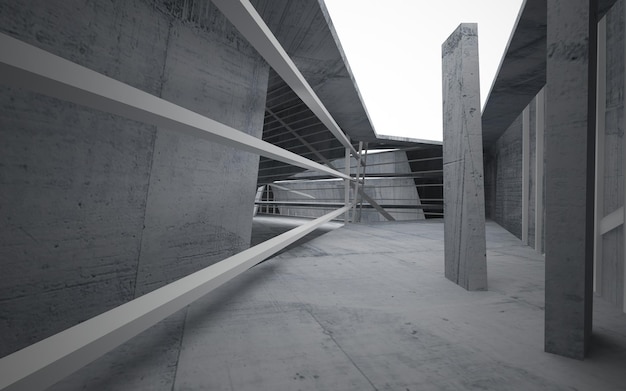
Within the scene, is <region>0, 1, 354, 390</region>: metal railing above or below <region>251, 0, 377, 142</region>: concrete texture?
below

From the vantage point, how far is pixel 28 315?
5.43ft

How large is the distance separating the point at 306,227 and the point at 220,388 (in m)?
2.32

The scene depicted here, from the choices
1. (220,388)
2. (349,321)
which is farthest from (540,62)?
(220,388)

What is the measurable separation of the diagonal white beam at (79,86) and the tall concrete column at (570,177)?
1.84m

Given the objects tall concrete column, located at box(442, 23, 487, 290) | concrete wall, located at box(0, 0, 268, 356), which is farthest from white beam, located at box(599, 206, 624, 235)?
concrete wall, located at box(0, 0, 268, 356)

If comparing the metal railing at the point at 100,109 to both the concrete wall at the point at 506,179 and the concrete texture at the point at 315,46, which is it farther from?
the concrete wall at the point at 506,179

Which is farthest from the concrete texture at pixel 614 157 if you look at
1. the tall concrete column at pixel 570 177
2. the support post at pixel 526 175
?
the support post at pixel 526 175

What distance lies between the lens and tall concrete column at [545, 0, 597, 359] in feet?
5.02

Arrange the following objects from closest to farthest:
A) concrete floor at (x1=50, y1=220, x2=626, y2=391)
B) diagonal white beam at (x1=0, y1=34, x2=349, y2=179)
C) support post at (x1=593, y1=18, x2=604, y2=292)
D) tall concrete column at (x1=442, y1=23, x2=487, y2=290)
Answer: diagonal white beam at (x1=0, y1=34, x2=349, y2=179) → concrete floor at (x1=50, y1=220, x2=626, y2=391) → support post at (x1=593, y1=18, x2=604, y2=292) → tall concrete column at (x1=442, y1=23, x2=487, y2=290)

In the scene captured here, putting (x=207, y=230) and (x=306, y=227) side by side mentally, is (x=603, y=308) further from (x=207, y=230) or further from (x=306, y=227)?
(x=207, y=230)

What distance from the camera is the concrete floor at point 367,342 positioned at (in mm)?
1291

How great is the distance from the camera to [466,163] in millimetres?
2854

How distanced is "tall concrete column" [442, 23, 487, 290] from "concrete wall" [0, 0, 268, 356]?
237 centimetres

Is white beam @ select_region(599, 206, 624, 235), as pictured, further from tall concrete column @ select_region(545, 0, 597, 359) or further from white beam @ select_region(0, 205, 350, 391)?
white beam @ select_region(0, 205, 350, 391)
